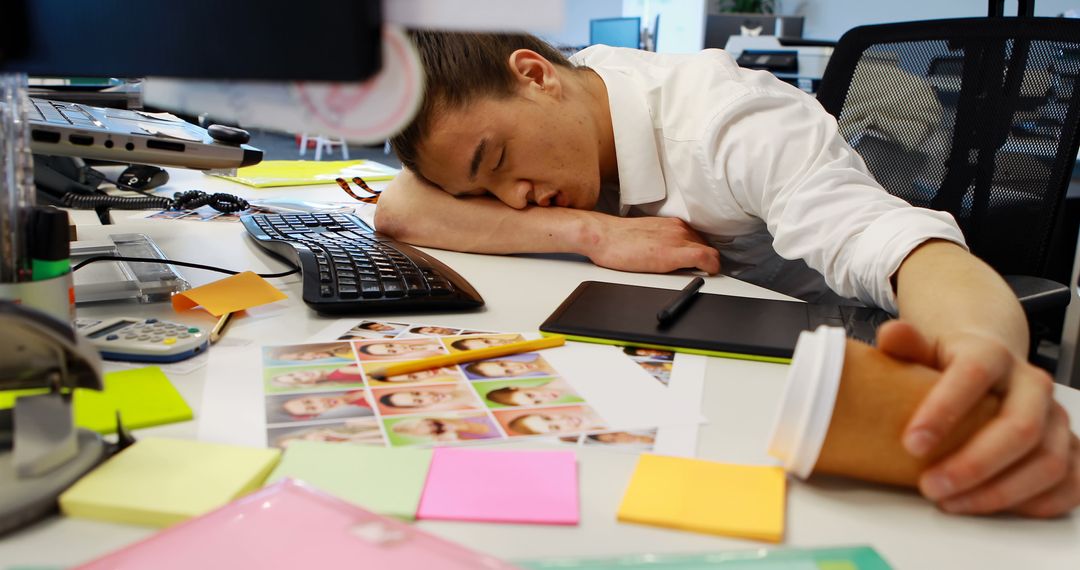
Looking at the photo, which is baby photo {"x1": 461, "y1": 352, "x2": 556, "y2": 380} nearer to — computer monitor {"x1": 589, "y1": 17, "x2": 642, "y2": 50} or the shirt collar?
the shirt collar

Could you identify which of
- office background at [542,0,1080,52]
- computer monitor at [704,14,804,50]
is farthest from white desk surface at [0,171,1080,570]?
computer monitor at [704,14,804,50]

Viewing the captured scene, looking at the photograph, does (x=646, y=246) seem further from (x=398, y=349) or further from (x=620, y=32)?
(x=620, y=32)

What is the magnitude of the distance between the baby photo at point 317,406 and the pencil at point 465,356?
3 centimetres

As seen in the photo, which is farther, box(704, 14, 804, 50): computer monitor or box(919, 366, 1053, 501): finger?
box(704, 14, 804, 50): computer monitor

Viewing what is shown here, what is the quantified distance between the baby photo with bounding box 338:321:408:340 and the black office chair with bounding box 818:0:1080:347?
684 millimetres

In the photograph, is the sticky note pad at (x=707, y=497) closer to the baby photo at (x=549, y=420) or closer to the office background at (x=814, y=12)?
the baby photo at (x=549, y=420)

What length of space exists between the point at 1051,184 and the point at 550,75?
633mm

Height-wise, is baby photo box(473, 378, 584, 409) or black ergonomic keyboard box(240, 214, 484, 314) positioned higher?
black ergonomic keyboard box(240, 214, 484, 314)

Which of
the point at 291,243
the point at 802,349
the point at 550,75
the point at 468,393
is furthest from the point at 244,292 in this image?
the point at 802,349

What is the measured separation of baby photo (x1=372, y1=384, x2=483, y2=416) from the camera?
524 millimetres

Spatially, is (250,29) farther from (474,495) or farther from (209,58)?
(474,495)

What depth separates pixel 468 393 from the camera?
55 cm

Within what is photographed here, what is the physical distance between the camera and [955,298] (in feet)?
1.87

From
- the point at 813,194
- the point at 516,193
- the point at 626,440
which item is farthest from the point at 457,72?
the point at 626,440
